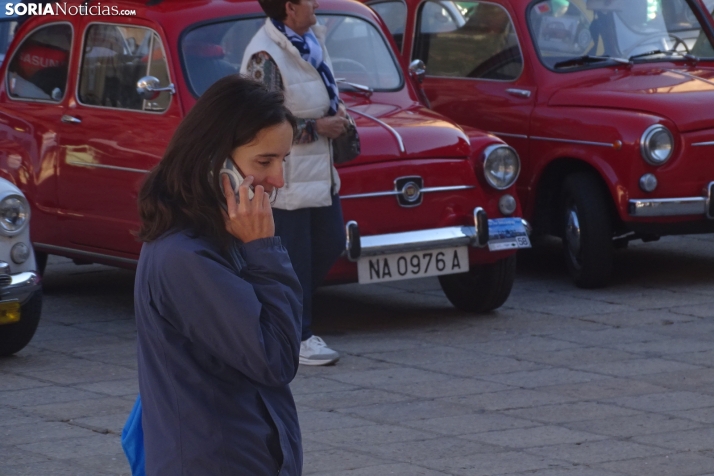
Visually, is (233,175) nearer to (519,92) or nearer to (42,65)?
(42,65)

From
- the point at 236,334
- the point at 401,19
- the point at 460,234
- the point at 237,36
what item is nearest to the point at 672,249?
the point at 401,19

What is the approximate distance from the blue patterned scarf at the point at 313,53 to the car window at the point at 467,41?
9.50 feet

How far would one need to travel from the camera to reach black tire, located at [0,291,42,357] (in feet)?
20.7

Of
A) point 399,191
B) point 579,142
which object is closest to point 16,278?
point 399,191

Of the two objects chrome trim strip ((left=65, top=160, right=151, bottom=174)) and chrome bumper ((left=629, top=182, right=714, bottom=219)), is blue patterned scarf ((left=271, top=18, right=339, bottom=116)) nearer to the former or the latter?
chrome trim strip ((left=65, top=160, right=151, bottom=174))

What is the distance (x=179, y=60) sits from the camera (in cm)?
695

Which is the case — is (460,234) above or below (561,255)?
above

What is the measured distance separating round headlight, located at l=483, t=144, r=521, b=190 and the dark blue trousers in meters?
1.20

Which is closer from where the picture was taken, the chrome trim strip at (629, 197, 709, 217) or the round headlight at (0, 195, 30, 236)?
the round headlight at (0, 195, 30, 236)

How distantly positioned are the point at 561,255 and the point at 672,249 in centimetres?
84

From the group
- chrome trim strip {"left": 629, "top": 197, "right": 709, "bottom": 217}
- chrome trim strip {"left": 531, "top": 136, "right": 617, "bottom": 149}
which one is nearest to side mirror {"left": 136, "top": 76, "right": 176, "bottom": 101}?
chrome trim strip {"left": 531, "top": 136, "right": 617, "bottom": 149}

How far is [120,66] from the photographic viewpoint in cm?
732

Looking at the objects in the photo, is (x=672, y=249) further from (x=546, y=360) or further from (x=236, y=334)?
(x=236, y=334)

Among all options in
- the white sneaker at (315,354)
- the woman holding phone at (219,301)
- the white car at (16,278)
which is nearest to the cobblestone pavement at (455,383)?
the white sneaker at (315,354)
